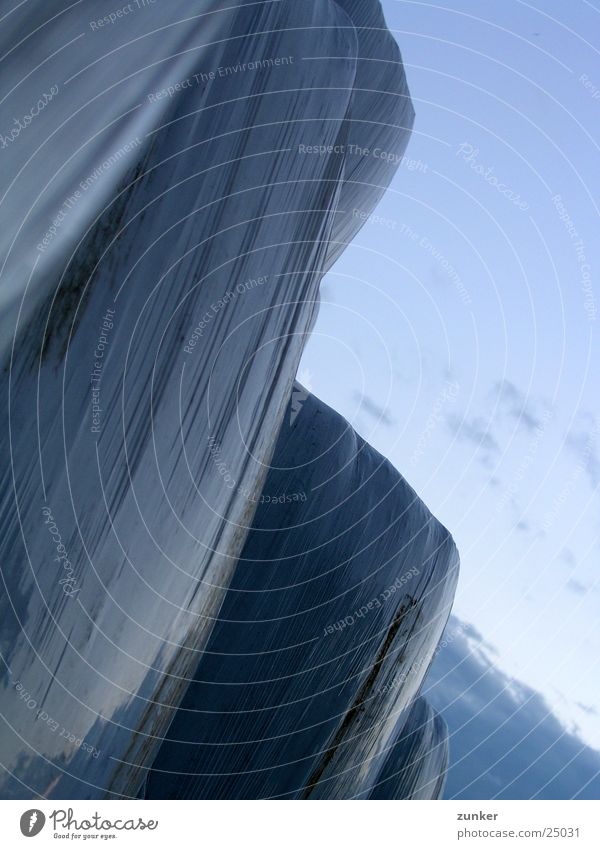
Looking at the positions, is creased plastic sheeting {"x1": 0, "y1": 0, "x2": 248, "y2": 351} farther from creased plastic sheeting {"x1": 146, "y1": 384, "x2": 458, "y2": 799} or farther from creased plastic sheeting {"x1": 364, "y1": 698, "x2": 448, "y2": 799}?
creased plastic sheeting {"x1": 364, "y1": 698, "x2": 448, "y2": 799}

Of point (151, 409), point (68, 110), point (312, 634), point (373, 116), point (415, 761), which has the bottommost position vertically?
point (415, 761)

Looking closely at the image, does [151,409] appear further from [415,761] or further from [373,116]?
[415,761]

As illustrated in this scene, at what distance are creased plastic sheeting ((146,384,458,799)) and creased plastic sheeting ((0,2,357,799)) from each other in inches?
78.8

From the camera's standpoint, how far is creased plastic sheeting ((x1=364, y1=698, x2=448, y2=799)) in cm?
791

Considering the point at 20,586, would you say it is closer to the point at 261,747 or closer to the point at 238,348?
the point at 238,348

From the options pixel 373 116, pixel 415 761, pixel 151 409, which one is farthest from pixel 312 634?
pixel 415 761

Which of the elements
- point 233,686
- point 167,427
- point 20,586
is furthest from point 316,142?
point 233,686

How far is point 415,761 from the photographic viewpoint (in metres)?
8.08

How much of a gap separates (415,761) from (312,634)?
4290 millimetres

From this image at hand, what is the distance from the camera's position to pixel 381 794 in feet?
24.9

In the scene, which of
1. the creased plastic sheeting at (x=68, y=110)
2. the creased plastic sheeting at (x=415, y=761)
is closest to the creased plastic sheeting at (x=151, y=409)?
the creased plastic sheeting at (x=68, y=110)

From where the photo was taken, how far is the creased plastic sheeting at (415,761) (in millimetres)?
7910

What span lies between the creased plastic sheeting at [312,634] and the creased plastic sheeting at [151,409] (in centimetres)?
200

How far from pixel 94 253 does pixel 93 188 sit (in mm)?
157
